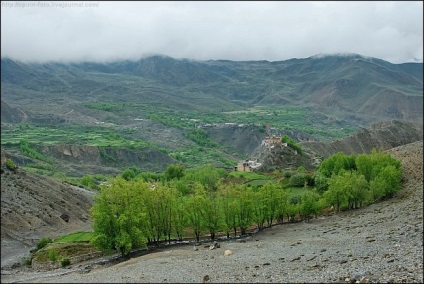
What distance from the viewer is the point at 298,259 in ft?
134

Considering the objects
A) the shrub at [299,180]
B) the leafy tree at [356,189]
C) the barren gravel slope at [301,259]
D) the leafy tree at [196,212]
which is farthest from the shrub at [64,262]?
the shrub at [299,180]

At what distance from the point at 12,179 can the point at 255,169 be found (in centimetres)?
7377

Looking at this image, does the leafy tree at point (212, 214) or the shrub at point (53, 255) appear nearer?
the shrub at point (53, 255)

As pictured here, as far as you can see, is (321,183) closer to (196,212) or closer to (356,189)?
(356,189)

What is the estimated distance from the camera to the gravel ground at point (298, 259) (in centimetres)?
3294

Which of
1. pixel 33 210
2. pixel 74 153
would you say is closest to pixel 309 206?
pixel 33 210

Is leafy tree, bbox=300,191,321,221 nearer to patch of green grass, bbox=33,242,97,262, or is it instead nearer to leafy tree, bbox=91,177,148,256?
leafy tree, bbox=91,177,148,256

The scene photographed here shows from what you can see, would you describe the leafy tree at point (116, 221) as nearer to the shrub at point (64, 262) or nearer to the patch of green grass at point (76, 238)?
the shrub at point (64, 262)

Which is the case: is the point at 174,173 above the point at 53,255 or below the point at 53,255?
above

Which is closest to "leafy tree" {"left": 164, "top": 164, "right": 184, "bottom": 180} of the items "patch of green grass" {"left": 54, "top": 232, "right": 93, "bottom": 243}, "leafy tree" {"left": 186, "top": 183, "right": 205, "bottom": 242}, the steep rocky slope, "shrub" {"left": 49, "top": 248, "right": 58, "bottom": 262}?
the steep rocky slope

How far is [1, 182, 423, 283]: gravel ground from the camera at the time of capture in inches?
1297

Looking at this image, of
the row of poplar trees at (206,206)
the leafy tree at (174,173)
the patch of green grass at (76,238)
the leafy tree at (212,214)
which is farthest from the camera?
the leafy tree at (174,173)

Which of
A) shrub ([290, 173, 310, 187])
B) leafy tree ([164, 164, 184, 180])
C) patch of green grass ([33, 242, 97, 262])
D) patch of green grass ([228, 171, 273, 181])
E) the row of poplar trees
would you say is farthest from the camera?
leafy tree ([164, 164, 184, 180])

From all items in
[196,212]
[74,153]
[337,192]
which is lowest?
[337,192]
